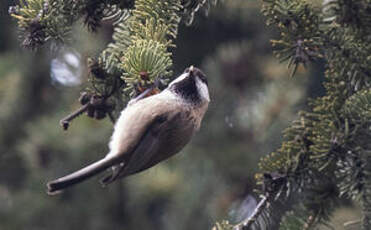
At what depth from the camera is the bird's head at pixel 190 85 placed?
3.57m

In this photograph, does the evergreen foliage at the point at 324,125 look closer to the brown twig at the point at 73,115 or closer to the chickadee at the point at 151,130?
the chickadee at the point at 151,130

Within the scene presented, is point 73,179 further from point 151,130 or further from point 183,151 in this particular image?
point 183,151

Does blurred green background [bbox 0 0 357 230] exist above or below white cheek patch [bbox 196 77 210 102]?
below

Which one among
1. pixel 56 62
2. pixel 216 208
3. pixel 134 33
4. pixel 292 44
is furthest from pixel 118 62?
pixel 56 62

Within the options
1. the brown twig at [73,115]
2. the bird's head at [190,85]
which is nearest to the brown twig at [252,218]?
the brown twig at [73,115]

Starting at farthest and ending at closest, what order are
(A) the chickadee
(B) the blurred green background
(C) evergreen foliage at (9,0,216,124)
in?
(B) the blurred green background < (A) the chickadee < (C) evergreen foliage at (9,0,216,124)

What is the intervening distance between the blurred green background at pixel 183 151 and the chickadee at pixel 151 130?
1.52 meters

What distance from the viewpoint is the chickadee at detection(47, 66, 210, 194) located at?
3074 mm

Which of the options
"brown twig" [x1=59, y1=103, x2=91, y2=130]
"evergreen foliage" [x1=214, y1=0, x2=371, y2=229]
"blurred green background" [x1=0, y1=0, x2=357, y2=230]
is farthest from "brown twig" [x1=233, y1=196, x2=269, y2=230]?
"blurred green background" [x1=0, y1=0, x2=357, y2=230]

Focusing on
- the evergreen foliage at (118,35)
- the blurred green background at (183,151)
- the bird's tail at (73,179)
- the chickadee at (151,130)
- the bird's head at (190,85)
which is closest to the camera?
the evergreen foliage at (118,35)

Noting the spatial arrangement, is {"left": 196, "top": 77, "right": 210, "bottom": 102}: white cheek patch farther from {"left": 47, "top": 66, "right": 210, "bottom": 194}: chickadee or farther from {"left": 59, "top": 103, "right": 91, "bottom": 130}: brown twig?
{"left": 59, "top": 103, "right": 91, "bottom": 130}: brown twig

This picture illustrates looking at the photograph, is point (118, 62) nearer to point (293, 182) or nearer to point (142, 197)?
point (293, 182)

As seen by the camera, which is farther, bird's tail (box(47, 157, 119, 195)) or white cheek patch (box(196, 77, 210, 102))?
white cheek patch (box(196, 77, 210, 102))

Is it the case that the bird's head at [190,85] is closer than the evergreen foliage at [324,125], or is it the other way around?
the evergreen foliage at [324,125]
